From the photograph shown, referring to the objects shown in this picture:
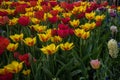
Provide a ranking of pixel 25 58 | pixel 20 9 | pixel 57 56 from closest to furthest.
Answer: pixel 25 58 < pixel 57 56 < pixel 20 9

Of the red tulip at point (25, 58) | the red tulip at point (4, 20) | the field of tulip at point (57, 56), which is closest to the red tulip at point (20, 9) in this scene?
the field of tulip at point (57, 56)

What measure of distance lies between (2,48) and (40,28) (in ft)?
2.38

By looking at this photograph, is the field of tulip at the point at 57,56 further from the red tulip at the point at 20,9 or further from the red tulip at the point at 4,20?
the red tulip at the point at 20,9

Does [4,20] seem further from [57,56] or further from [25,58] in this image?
[25,58]

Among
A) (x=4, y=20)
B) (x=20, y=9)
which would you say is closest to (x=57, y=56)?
(x=4, y=20)

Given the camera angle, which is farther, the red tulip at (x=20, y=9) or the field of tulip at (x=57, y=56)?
the red tulip at (x=20, y=9)

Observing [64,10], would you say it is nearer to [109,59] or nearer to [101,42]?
[101,42]

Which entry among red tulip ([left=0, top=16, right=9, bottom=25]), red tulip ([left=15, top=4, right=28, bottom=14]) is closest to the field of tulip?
red tulip ([left=0, top=16, right=9, bottom=25])

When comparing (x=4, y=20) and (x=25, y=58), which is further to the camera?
(x=4, y=20)

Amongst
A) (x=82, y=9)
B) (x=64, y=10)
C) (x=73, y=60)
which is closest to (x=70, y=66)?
(x=73, y=60)

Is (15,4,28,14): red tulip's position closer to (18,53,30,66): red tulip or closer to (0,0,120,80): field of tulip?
(0,0,120,80): field of tulip

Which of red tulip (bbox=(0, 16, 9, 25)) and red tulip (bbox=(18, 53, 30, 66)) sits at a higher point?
red tulip (bbox=(0, 16, 9, 25))

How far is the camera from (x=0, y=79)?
6.10 feet

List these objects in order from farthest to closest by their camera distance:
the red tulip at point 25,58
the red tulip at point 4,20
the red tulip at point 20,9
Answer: the red tulip at point 20,9, the red tulip at point 4,20, the red tulip at point 25,58
